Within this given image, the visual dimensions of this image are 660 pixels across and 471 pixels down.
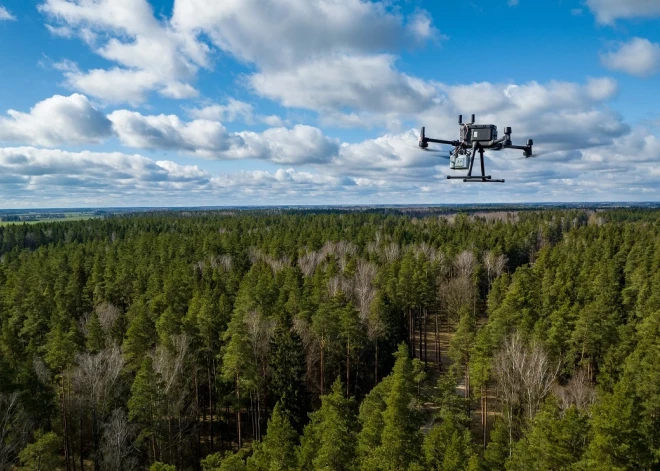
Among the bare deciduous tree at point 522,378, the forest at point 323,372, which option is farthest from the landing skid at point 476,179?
the bare deciduous tree at point 522,378

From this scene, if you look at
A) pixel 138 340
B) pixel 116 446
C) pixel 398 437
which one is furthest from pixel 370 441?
pixel 138 340

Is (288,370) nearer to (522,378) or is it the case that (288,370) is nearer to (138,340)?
(138,340)

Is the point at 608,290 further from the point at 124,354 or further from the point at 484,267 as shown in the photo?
the point at 124,354

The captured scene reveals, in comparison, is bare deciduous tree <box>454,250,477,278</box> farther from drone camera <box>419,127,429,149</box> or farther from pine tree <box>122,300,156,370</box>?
drone camera <box>419,127,429,149</box>

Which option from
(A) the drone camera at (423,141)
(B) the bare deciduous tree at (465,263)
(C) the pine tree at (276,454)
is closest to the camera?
(A) the drone camera at (423,141)

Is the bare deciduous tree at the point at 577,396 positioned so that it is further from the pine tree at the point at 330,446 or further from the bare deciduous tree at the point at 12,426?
the bare deciduous tree at the point at 12,426

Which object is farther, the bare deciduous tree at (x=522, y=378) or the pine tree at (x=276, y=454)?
the bare deciduous tree at (x=522, y=378)

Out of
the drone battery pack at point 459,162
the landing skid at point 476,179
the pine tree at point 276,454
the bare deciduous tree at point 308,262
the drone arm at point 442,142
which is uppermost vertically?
the drone arm at point 442,142
